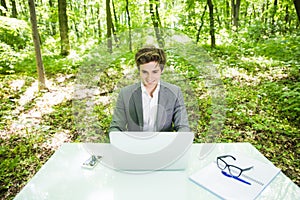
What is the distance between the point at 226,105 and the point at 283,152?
4.49 feet

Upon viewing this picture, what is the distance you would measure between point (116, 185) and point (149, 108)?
747mm

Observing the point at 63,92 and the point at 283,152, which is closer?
the point at 283,152

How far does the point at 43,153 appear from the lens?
273cm

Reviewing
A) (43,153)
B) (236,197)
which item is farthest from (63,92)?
(236,197)

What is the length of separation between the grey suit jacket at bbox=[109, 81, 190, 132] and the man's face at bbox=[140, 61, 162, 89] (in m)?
0.12

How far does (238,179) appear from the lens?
3.22 ft

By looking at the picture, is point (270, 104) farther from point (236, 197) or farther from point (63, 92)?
point (63, 92)

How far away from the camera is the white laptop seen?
1.00 meters

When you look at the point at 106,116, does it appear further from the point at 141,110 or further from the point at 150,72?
the point at 150,72

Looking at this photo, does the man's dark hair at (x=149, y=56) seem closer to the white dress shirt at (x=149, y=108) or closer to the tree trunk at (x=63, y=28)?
the white dress shirt at (x=149, y=108)

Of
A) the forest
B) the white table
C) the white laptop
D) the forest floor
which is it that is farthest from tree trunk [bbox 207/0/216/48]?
the white laptop

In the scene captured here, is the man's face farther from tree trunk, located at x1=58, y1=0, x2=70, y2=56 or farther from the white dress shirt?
tree trunk, located at x1=58, y1=0, x2=70, y2=56

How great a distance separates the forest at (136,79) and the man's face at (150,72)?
281 millimetres

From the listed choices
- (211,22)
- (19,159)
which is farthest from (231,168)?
(211,22)
